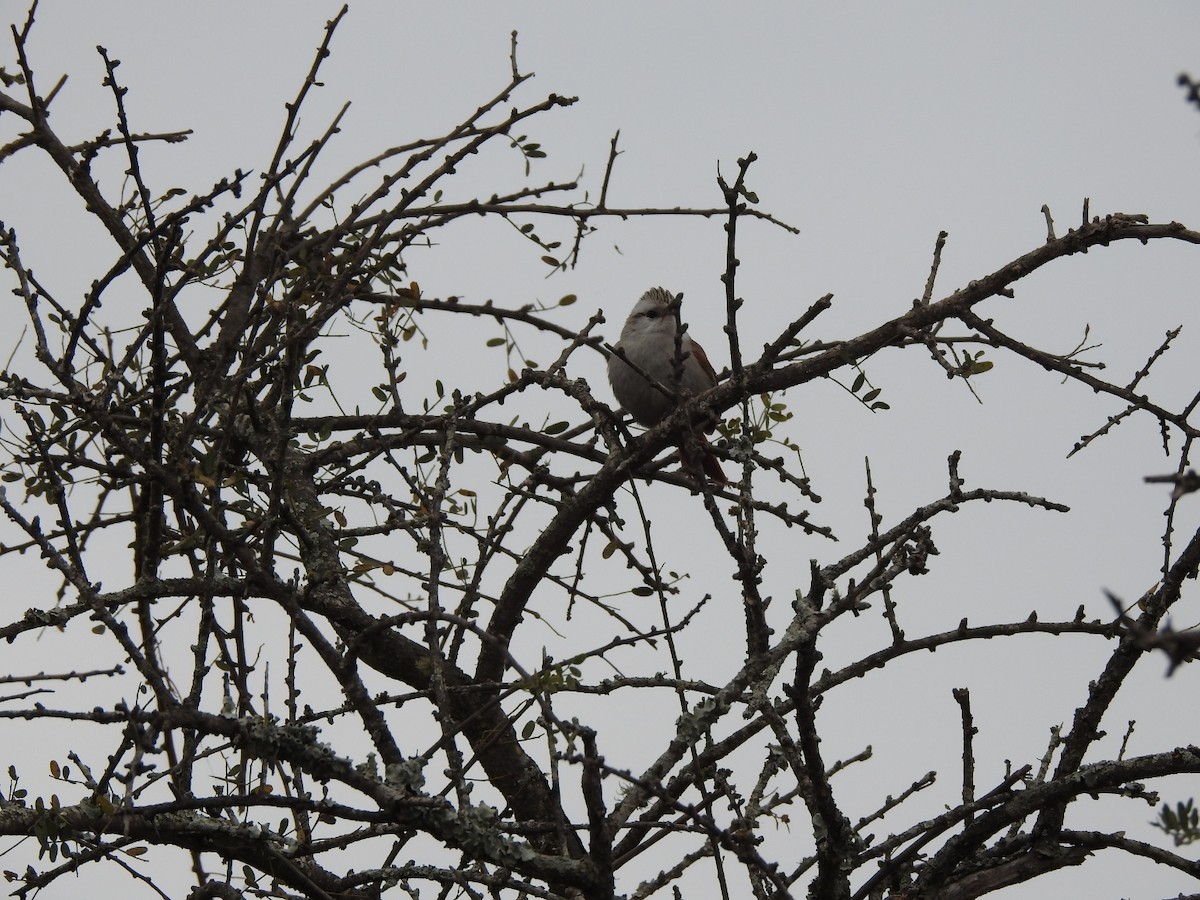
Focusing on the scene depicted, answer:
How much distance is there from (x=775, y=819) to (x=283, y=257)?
2444 mm

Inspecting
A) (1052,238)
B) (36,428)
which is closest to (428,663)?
(36,428)

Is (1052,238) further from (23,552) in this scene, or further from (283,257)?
(23,552)

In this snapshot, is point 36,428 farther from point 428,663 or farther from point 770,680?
point 770,680

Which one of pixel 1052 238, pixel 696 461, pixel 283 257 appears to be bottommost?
pixel 696 461

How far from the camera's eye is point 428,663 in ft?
9.98

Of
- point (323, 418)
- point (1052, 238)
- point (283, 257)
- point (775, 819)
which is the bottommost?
point (775, 819)

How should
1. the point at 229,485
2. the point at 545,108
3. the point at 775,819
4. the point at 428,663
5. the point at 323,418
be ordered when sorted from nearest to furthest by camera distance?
the point at 428,663 < the point at 229,485 < the point at 545,108 < the point at 775,819 < the point at 323,418

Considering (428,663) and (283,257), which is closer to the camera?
(428,663)

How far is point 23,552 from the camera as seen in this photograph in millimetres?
4168

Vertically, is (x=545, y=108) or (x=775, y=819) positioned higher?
(x=545, y=108)

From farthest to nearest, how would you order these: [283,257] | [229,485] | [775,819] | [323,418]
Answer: [323,418] → [775,819] → [229,485] → [283,257]

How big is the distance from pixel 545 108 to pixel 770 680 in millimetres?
1915

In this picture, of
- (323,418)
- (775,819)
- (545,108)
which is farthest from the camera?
(323,418)

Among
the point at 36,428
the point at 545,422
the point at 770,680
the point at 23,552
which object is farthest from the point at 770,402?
the point at 23,552
